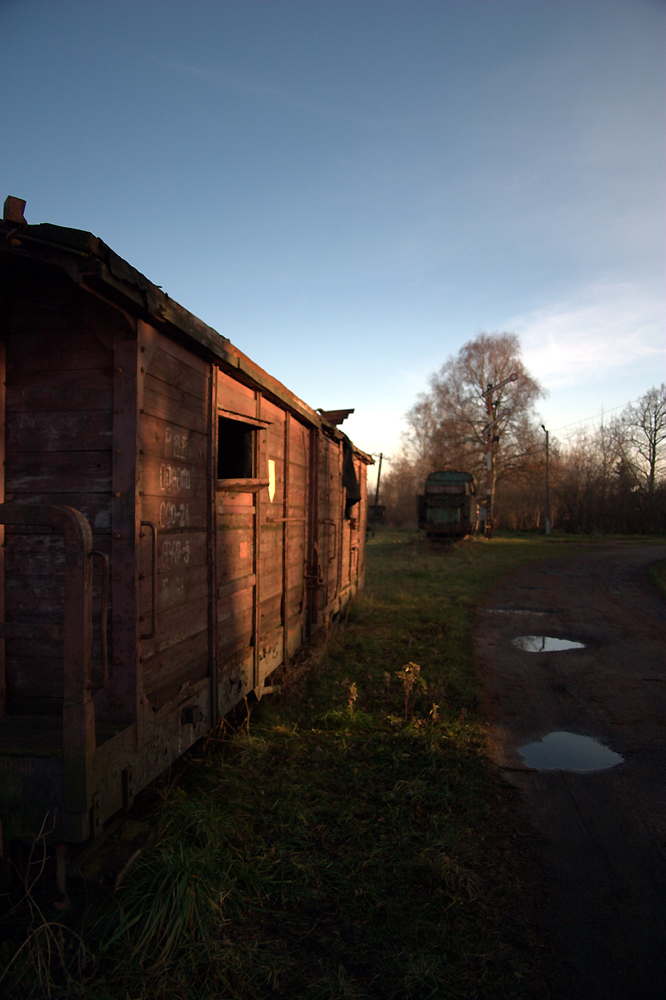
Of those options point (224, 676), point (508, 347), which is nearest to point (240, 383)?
point (224, 676)

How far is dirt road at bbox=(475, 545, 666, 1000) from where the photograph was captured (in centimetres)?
247

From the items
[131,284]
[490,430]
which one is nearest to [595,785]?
[131,284]

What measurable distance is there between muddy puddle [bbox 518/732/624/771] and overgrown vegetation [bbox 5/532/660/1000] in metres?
0.44

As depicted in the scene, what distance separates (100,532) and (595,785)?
3735mm

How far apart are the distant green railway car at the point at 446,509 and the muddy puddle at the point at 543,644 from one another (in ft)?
46.2

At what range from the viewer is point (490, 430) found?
30.7 metres

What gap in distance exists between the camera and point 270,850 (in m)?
3.05

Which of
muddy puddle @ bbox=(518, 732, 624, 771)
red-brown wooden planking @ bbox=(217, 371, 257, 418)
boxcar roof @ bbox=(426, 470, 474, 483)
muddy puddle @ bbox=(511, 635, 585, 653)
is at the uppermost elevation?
boxcar roof @ bbox=(426, 470, 474, 483)

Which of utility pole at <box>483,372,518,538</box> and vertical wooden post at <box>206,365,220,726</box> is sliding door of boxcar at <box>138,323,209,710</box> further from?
utility pole at <box>483,372,518,538</box>

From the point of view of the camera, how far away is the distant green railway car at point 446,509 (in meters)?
22.5

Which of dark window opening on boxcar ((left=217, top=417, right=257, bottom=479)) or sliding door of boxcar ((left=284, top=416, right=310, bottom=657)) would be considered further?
sliding door of boxcar ((left=284, top=416, right=310, bottom=657))

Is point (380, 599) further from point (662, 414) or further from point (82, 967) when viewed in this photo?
point (662, 414)

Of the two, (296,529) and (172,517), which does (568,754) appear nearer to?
(296,529)

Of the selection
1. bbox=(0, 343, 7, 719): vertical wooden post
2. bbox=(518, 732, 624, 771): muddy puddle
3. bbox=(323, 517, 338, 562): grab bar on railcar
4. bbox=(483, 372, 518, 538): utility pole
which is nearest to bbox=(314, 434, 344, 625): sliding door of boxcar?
bbox=(323, 517, 338, 562): grab bar on railcar
